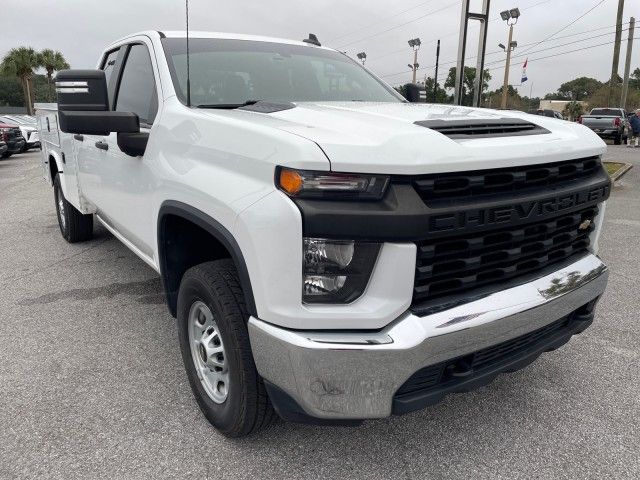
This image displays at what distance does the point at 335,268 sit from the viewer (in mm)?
1873

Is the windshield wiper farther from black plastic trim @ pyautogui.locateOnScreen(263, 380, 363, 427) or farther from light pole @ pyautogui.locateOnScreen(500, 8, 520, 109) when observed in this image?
light pole @ pyautogui.locateOnScreen(500, 8, 520, 109)

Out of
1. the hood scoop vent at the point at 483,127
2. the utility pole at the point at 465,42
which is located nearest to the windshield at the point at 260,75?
the hood scoop vent at the point at 483,127

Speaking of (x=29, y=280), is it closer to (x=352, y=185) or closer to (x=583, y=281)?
(x=352, y=185)

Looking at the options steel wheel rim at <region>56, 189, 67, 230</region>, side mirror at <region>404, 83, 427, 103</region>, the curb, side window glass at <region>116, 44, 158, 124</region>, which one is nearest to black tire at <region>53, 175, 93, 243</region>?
steel wheel rim at <region>56, 189, 67, 230</region>

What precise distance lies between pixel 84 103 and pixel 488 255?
2.01 meters

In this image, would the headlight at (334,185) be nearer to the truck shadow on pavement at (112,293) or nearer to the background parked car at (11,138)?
the truck shadow on pavement at (112,293)

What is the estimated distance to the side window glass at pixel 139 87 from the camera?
3.17 meters

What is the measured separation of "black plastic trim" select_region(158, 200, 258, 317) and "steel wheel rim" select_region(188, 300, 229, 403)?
33cm

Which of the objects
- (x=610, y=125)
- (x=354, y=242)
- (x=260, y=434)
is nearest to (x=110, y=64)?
(x=260, y=434)

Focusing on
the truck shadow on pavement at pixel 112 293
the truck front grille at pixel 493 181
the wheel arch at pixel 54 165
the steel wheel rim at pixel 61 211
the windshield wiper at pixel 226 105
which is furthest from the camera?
the steel wheel rim at pixel 61 211

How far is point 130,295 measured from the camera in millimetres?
4379

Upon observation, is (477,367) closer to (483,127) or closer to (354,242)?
(354,242)

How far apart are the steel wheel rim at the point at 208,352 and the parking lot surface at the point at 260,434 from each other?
206 mm

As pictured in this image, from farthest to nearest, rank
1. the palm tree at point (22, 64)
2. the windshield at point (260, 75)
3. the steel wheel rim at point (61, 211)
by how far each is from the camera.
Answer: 1. the palm tree at point (22, 64)
2. the steel wheel rim at point (61, 211)
3. the windshield at point (260, 75)
